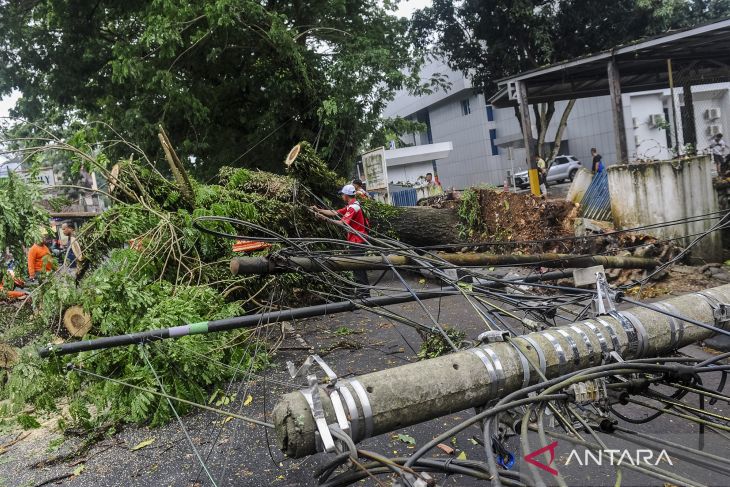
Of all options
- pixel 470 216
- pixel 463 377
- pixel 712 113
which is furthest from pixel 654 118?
pixel 463 377

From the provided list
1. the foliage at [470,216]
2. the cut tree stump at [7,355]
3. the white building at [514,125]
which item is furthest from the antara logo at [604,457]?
the white building at [514,125]

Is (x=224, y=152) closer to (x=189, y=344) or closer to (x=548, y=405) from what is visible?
(x=189, y=344)

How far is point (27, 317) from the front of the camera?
5.57 meters

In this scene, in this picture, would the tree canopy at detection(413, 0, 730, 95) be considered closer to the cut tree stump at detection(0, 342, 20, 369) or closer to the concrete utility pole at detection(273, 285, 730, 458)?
the cut tree stump at detection(0, 342, 20, 369)

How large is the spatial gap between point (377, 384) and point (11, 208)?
408 centimetres

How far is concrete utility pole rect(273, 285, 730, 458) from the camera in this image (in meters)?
1.91

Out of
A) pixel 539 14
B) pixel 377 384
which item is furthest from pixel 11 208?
pixel 539 14

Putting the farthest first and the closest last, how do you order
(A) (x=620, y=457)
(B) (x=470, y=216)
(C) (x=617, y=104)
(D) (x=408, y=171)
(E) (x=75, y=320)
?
1. (D) (x=408, y=171)
2. (C) (x=617, y=104)
3. (B) (x=470, y=216)
4. (E) (x=75, y=320)
5. (A) (x=620, y=457)

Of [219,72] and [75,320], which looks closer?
[75,320]

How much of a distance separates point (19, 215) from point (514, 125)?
96.2 ft

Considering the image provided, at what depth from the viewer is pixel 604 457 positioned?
175 cm

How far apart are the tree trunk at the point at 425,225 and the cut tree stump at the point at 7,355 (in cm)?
602

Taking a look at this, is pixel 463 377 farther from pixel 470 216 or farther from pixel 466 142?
pixel 466 142

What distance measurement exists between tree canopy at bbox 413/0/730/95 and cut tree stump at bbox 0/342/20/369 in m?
17.0
